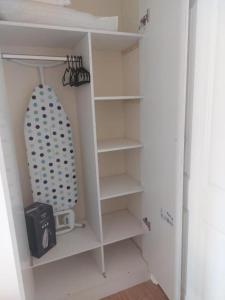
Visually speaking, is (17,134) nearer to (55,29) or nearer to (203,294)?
(55,29)

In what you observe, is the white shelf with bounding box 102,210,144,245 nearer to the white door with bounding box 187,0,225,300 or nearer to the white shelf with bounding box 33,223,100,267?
the white shelf with bounding box 33,223,100,267

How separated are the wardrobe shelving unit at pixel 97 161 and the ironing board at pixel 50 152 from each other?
14 cm

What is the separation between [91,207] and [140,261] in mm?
663

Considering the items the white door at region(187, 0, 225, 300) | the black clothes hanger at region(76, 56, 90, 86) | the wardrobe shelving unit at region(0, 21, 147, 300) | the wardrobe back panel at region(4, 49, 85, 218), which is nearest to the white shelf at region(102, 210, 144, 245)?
the wardrobe shelving unit at region(0, 21, 147, 300)

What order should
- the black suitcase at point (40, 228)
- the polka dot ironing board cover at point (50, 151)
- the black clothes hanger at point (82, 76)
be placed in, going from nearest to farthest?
the black clothes hanger at point (82, 76), the black suitcase at point (40, 228), the polka dot ironing board cover at point (50, 151)

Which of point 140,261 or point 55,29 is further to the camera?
point 140,261

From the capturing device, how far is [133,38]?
4.84 feet

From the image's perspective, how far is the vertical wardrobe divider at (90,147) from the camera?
1.37 metres

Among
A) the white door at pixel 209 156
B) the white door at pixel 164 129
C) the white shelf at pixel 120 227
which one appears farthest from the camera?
the white shelf at pixel 120 227

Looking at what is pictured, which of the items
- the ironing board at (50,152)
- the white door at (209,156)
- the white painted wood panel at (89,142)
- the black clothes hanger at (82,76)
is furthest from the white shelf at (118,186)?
the black clothes hanger at (82,76)

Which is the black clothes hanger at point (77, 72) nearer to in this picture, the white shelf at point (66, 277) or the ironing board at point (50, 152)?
the ironing board at point (50, 152)

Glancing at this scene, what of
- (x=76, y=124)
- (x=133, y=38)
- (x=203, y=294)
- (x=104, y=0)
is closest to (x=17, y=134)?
(x=76, y=124)

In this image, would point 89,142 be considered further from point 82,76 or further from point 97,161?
point 82,76

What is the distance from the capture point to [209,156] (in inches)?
42.9
